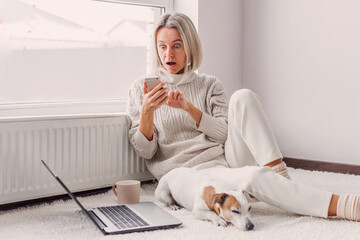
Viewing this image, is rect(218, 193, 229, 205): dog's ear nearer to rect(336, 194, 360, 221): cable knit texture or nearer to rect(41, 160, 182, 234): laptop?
rect(41, 160, 182, 234): laptop

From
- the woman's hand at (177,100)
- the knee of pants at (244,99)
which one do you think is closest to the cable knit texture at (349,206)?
the knee of pants at (244,99)

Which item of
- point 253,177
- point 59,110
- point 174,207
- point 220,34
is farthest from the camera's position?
point 220,34

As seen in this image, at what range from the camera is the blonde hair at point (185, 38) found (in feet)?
6.24

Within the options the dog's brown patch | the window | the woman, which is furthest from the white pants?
the window

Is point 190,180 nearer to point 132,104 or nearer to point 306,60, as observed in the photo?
point 132,104

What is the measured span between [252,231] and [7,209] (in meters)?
0.98

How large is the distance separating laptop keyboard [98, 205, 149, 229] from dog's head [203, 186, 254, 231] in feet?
0.80

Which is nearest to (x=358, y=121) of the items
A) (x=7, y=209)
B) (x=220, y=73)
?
(x=220, y=73)

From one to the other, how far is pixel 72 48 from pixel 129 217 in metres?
0.99

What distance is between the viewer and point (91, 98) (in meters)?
2.21

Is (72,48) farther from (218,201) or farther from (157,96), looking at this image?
(218,201)

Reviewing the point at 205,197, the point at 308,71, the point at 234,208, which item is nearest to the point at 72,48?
the point at 205,197

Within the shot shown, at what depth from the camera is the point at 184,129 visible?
6.24 feet

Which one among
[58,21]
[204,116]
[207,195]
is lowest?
[207,195]
